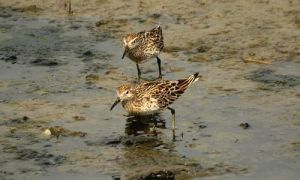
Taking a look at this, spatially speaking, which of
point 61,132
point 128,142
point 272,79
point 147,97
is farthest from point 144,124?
point 272,79

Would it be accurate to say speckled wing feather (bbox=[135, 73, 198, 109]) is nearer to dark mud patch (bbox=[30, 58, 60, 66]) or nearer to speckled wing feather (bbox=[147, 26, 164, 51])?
speckled wing feather (bbox=[147, 26, 164, 51])

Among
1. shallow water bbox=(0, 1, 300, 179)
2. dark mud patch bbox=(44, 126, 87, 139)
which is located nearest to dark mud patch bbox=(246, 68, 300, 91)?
shallow water bbox=(0, 1, 300, 179)

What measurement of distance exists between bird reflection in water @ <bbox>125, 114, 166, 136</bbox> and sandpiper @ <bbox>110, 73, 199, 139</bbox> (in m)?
0.23

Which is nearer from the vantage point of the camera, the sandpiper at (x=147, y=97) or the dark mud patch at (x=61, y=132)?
the dark mud patch at (x=61, y=132)

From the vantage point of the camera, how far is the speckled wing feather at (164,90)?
46.5ft

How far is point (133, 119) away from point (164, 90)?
0.89 metres

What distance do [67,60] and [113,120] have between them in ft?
12.4

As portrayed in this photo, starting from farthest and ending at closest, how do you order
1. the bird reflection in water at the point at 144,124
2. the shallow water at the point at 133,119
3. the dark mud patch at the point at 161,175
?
the bird reflection in water at the point at 144,124 → the shallow water at the point at 133,119 → the dark mud patch at the point at 161,175

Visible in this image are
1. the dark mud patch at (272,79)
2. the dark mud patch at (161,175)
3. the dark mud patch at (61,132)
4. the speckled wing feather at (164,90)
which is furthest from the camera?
the dark mud patch at (272,79)

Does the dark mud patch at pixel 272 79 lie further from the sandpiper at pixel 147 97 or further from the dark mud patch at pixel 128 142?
the dark mud patch at pixel 128 142

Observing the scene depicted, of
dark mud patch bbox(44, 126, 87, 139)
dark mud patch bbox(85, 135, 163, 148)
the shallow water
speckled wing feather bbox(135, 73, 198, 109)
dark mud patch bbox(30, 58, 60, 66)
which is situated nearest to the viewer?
the shallow water

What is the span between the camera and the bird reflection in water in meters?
14.1

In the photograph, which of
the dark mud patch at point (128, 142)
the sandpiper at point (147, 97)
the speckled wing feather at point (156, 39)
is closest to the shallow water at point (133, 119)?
the dark mud patch at point (128, 142)

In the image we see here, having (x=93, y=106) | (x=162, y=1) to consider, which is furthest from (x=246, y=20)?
(x=93, y=106)
